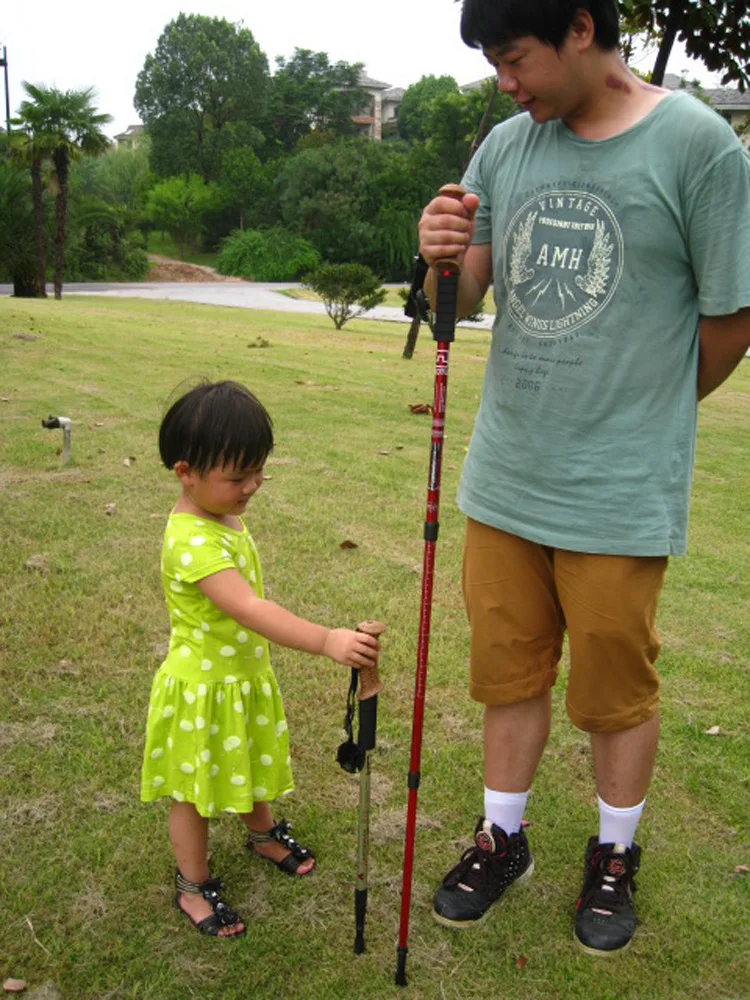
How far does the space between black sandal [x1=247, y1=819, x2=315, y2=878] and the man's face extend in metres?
1.92

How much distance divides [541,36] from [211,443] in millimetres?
1101

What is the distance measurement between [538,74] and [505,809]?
1.79 meters

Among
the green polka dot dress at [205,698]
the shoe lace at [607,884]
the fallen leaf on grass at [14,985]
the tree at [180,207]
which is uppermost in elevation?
the tree at [180,207]

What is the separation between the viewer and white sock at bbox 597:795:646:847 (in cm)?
240

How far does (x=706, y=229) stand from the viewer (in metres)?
1.94

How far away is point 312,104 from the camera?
6712 centimetres

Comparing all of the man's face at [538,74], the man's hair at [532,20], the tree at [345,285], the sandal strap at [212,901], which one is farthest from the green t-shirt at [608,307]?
the tree at [345,285]

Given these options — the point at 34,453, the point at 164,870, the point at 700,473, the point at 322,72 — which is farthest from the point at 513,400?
the point at 322,72

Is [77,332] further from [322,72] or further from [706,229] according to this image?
[322,72]

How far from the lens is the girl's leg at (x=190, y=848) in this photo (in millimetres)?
2320

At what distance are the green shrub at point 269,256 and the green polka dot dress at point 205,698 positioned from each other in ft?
156

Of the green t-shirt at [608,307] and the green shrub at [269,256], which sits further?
the green shrub at [269,256]

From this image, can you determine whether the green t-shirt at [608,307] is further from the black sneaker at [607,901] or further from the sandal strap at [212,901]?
the sandal strap at [212,901]

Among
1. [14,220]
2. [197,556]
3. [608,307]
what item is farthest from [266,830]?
[14,220]
